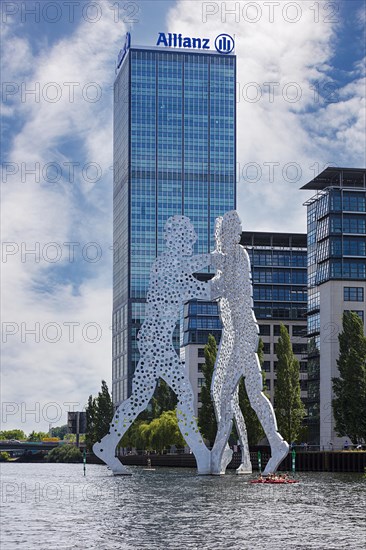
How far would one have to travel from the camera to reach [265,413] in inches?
2692

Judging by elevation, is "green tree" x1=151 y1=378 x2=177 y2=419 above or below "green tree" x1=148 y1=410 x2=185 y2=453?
above

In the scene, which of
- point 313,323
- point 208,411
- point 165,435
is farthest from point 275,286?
point 208,411

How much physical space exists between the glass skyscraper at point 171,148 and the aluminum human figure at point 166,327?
375ft

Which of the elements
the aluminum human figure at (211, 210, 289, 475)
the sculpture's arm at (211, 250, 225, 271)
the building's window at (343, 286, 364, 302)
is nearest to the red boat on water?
the aluminum human figure at (211, 210, 289, 475)

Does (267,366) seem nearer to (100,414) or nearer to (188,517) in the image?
(100,414)

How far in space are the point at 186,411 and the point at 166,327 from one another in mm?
5583

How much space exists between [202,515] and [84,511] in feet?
18.3

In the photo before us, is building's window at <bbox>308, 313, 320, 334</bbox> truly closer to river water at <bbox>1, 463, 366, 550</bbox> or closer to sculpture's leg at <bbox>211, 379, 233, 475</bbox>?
sculpture's leg at <bbox>211, 379, 233, 475</bbox>

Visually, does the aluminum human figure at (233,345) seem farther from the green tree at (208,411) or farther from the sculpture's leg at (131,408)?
the green tree at (208,411)

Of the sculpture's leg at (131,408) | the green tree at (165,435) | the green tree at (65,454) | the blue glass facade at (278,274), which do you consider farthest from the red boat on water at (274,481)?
the green tree at (65,454)

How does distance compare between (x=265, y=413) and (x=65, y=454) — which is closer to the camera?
(x=265, y=413)

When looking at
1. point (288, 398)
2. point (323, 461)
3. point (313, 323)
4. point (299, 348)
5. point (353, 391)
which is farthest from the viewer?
point (299, 348)

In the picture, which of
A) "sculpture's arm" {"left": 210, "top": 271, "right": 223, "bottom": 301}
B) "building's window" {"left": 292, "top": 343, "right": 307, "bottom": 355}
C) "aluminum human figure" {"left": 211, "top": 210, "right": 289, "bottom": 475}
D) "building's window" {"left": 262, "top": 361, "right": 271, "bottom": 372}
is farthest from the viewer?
"building's window" {"left": 262, "top": 361, "right": 271, "bottom": 372}

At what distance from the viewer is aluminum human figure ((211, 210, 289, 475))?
68.7 m
